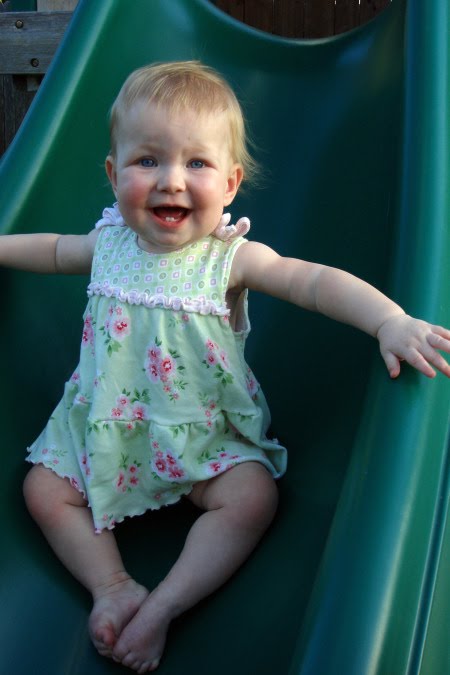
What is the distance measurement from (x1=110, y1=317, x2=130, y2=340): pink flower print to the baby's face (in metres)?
0.13

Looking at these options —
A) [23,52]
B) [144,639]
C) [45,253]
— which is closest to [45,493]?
[144,639]

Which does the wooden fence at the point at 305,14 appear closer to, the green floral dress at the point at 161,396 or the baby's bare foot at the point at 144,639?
the green floral dress at the point at 161,396

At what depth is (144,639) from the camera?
3.54 ft

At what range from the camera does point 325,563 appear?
0.82m

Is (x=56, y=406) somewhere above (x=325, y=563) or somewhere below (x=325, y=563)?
above

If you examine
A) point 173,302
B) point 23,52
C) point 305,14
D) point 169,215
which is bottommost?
point 173,302

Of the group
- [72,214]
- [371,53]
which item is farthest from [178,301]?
[371,53]

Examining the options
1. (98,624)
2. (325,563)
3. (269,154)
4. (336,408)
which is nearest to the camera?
(325,563)

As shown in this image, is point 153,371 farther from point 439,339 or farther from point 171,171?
point 439,339

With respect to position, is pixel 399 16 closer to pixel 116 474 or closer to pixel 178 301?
pixel 178 301

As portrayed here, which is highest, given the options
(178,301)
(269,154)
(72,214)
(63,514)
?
(269,154)

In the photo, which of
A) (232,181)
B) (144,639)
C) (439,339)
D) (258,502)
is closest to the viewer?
(439,339)

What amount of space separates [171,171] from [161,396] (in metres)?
0.33

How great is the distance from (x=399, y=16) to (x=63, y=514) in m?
1.35
